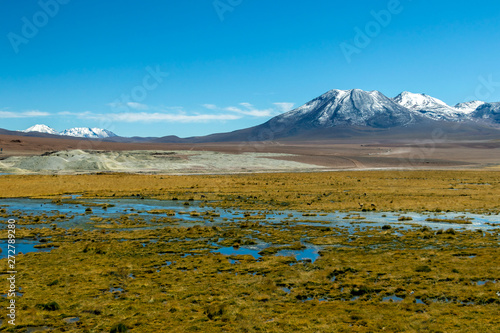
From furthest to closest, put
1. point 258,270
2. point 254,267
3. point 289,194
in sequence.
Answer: point 289,194 < point 254,267 < point 258,270

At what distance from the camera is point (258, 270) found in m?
19.2

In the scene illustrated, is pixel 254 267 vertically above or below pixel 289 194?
below

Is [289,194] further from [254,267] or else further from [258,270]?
[258,270]

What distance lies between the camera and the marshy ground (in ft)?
44.9

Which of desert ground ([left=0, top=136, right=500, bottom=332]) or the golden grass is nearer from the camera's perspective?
desert ground ([left=0, top=136, right=500, bottom=332])

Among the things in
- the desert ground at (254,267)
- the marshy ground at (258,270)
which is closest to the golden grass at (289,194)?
the desert ground at (254,267)

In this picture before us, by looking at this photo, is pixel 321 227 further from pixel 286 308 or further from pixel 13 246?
pixel 13 246

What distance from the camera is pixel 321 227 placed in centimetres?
3042

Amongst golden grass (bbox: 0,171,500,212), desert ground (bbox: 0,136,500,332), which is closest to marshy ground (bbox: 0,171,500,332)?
desert ground (bbox: 0,136,500,332)

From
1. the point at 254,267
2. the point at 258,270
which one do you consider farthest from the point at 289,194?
the point at 258,270

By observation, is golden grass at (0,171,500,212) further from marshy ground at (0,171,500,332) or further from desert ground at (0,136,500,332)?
marshy ground at (0,171,500,332)

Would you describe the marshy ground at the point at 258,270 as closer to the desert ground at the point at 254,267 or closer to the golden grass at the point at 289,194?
the desert ground at the point at 254,267

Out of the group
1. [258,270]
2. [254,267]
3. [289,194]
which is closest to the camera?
[258,270]

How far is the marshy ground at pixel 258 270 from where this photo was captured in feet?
44.9
